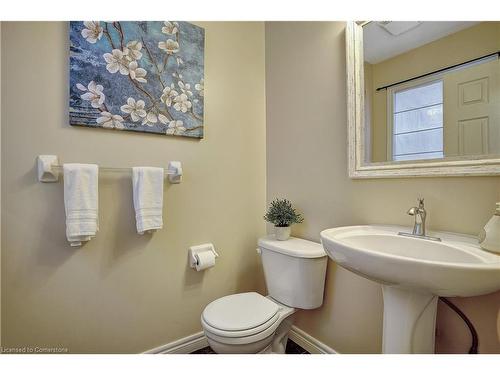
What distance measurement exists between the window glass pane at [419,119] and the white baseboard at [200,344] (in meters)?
1.20

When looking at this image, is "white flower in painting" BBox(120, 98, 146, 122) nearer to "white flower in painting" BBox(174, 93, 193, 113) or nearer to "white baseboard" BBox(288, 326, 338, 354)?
"white flower in painting" BBox(174, 93, 193, 113)

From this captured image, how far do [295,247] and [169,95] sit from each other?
108 centimetres

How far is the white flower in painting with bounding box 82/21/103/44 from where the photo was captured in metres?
1.10

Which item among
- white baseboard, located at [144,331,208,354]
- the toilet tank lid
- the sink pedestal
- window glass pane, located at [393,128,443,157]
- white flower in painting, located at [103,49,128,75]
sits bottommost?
white baseboard, located at [144,331,208,354]

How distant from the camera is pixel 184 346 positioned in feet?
4.50

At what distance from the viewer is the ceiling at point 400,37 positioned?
3.04 ft

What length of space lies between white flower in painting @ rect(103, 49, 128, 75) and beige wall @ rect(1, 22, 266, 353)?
0.56 ft

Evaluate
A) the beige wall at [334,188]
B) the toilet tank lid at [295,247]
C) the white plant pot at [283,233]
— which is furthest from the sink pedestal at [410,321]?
the white plant pot at [283,233]

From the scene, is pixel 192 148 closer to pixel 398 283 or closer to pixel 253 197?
pixel 253 197

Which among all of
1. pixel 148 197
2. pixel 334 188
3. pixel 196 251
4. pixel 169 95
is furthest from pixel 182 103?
pixel 334 188

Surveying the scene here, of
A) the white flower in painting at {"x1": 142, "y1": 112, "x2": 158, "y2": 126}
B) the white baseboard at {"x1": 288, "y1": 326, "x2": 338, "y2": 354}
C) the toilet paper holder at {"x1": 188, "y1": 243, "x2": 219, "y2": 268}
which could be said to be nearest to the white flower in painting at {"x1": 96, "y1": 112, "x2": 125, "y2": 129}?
the white flower in painting at {"x1": 142, "y1": 112, "x2": 158, "y2": 126}

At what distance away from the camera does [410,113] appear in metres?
1.03

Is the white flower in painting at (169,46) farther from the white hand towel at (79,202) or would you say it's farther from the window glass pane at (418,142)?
the window glass pane at (418,142)
